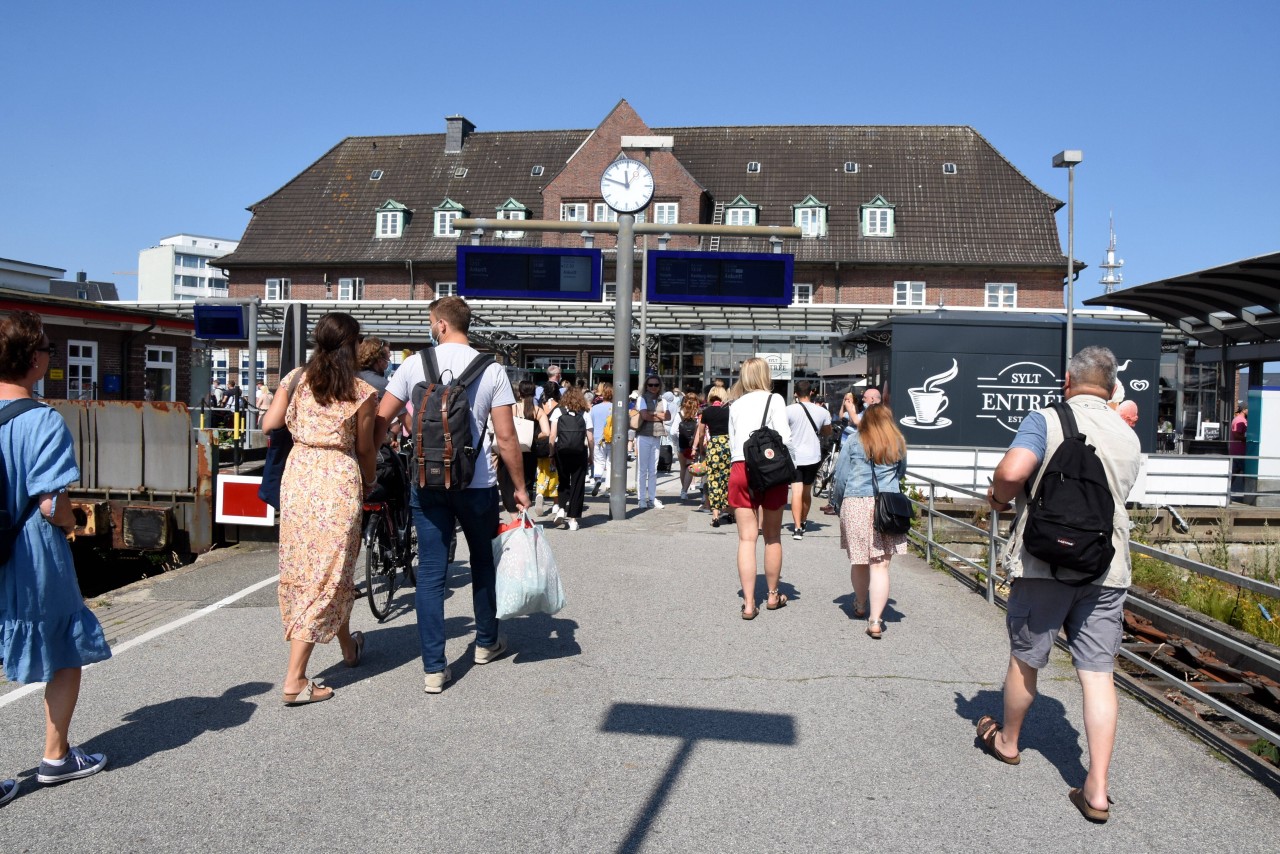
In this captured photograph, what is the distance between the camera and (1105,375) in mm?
4371

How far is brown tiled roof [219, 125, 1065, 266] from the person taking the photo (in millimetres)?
45312

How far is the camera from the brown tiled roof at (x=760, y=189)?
149ft

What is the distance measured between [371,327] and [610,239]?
71.1 feet

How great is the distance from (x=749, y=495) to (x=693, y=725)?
2.63 metres

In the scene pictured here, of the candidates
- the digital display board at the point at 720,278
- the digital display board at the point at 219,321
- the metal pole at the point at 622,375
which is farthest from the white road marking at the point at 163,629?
the digital display board at the point at 219,321

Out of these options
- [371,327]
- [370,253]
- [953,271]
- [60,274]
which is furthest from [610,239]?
[60,274]

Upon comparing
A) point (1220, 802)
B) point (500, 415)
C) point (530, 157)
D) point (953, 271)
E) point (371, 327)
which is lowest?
point (1220, 802)

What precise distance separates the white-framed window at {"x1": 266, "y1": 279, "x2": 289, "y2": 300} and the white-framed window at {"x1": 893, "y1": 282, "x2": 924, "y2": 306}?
2691cm

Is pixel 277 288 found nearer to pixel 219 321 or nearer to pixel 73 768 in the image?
pixel 219 321

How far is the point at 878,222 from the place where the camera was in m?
45.8

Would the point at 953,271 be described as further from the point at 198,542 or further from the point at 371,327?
the point at 198,542

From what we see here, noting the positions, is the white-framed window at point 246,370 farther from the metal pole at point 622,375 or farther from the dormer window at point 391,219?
the metal pole at point 622,375

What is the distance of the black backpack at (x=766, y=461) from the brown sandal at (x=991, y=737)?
2.61 meters

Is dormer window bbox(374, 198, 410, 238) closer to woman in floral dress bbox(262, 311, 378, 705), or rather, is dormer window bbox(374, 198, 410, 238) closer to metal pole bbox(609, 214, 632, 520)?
metal pole bbox(609, 214, 632, 520)
